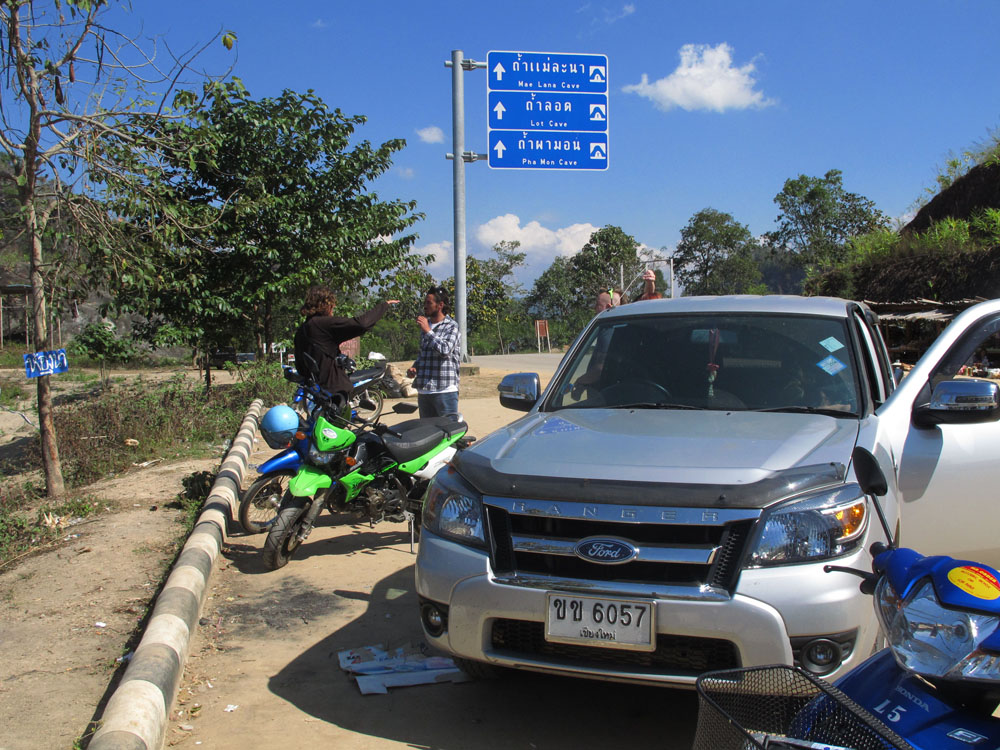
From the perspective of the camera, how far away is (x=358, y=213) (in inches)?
546

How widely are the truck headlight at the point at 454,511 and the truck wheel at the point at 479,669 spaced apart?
594 millimetres

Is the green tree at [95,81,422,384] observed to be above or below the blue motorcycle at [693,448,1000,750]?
above

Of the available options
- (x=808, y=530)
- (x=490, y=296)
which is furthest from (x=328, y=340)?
(x=490, y=296)

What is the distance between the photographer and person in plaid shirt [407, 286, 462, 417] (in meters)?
7.38

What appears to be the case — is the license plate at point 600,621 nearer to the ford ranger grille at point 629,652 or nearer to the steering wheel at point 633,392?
the ford ranger grille at point 629,652

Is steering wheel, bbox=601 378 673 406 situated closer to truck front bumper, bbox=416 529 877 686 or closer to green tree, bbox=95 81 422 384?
truck front bumper, bbox=416 529 877 686

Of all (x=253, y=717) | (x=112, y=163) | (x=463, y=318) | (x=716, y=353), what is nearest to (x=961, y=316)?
(x=716, y=353)

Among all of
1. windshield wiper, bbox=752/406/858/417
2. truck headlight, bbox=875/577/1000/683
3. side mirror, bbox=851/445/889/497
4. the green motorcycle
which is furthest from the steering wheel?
truck headlight, bbox=875/577/1000/683

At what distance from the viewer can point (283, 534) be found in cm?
575

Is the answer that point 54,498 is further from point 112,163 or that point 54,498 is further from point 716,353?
point 716,353

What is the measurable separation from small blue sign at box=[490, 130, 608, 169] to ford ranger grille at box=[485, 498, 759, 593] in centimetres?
1423

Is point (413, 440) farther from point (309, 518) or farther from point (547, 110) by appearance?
point (547, 110)

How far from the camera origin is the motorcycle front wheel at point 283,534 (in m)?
5.73

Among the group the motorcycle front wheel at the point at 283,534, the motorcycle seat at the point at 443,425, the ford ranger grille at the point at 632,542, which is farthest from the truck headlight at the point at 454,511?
the motorcycle seat at the point at 443,425
